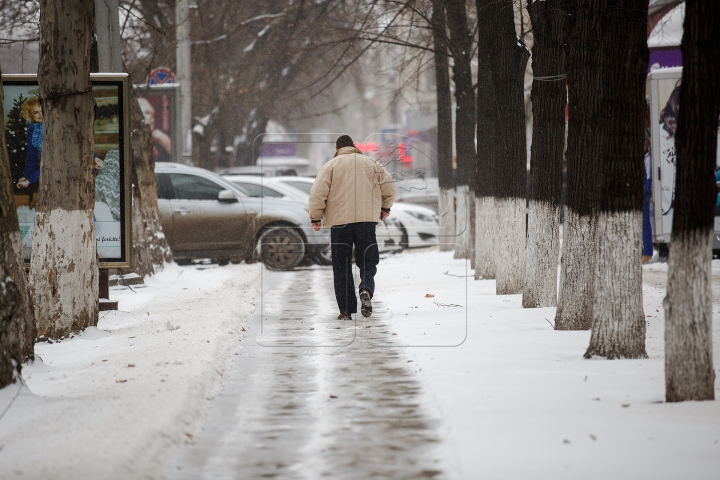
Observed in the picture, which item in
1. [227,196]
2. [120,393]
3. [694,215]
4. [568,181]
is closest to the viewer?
[694,215]

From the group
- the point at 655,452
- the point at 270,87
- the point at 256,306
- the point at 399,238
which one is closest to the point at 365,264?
the point at 256,306

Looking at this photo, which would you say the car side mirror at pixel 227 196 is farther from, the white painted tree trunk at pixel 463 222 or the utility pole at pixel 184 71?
the utility pole at pixel 184 71

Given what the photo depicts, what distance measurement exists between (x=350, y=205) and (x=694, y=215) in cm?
497

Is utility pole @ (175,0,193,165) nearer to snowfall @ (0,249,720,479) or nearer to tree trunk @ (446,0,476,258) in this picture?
tree trunk @ (446,0,476,258)

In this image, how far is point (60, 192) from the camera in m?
9.73

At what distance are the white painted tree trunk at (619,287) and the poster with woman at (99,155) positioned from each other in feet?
18.3

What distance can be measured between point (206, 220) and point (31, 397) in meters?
12.4

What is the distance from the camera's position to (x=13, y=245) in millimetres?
8133

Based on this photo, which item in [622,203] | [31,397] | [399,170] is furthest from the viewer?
[399,170]

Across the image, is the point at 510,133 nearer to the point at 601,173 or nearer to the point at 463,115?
the point at 463,115

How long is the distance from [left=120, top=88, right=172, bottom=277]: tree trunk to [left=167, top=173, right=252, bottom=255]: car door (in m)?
1.34

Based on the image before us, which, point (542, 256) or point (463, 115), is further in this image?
point (463, 115)

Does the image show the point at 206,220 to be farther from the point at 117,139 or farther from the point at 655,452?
the point at 655,452

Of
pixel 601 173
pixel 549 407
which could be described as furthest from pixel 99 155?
pixel 549 407
